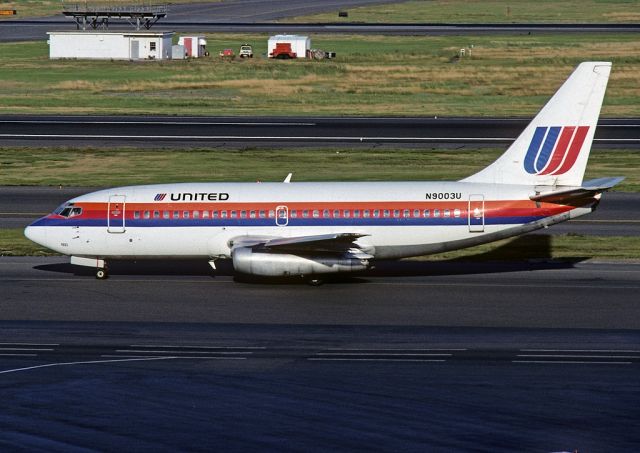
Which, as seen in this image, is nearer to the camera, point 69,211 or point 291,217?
point 291,217

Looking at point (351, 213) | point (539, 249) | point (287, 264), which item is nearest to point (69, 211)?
point (287, 264)

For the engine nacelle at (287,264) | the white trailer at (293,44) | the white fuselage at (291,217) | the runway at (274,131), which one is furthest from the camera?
the white trailer at (293,44)

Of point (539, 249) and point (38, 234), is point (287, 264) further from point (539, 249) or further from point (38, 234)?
point (539, 249)

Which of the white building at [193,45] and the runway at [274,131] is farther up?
the white building at [193,45]

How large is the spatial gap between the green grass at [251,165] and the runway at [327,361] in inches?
811

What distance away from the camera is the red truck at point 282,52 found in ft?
450

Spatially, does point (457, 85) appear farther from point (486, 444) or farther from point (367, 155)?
point (486, 444)

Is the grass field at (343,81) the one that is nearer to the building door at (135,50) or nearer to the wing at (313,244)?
the building door at (135,50)

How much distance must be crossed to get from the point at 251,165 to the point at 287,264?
29132 mm

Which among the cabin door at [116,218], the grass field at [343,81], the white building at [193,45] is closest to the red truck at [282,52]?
the grass field at [343,81]

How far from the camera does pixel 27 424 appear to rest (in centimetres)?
2883

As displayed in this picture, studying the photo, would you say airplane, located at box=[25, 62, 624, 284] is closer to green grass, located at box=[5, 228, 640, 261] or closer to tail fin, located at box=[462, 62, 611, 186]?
tail fin, located at box=[462, 62, 611, 186]

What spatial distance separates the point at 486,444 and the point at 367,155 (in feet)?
165

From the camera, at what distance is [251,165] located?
72.6 meters
